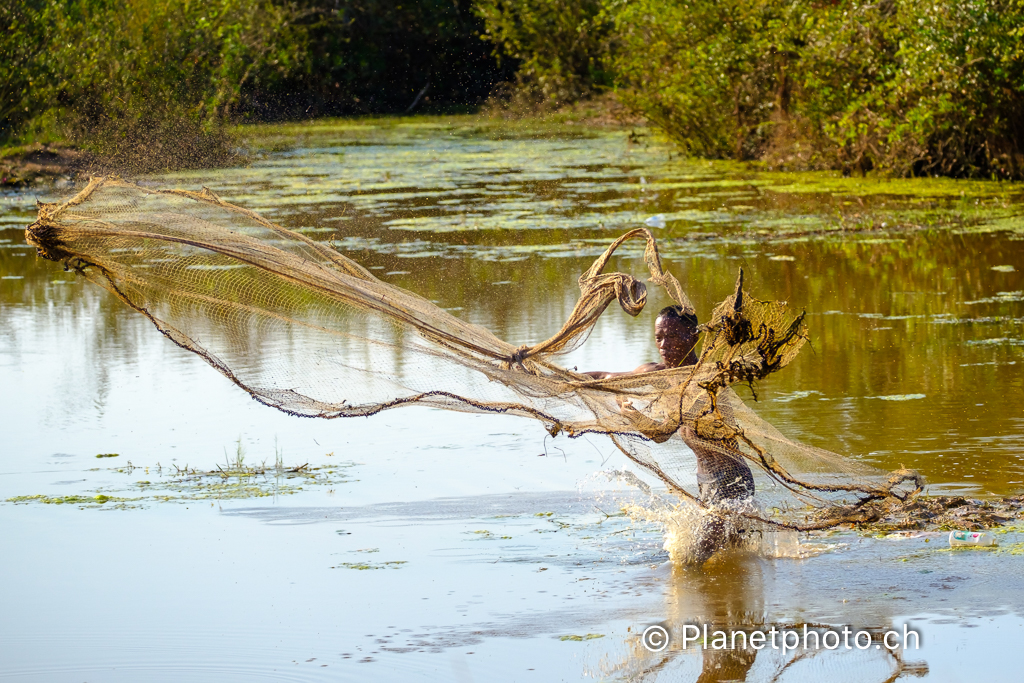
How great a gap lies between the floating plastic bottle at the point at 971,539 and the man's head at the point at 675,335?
1.13 metres

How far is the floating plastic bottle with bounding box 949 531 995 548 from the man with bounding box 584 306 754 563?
2.40 ft

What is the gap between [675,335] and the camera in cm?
487

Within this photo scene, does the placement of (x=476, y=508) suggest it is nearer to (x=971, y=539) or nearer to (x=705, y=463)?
(x=705, y=463)

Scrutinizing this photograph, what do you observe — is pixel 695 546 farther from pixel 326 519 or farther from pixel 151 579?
pixel 151 579

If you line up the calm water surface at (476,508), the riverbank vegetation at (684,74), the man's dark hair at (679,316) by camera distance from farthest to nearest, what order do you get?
1. the riverbank vegetation at (684,74)
2. the man's dark hair at (679,316)
3. the calm water surface at (476,508)

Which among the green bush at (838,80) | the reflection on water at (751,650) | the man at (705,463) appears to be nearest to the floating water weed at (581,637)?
the reflection on water at (751,650)

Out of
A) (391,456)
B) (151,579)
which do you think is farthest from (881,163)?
(151,579)

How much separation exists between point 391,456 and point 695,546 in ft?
6.21

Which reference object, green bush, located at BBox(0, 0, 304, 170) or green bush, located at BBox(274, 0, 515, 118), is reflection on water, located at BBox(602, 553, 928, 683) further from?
green bush, located at BBox(274, 0, 515, 118)

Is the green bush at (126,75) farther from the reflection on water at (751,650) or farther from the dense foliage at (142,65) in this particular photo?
the reflection on water at (751,650)

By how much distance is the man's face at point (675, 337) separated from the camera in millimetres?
4871

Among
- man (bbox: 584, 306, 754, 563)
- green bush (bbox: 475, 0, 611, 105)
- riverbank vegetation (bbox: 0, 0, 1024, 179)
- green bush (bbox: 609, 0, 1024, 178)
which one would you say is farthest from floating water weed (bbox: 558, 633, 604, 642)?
green bush (bbox: 475, 0, 611, 105)

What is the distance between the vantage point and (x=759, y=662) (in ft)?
12.9

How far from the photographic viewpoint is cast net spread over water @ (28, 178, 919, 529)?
14.6ft
